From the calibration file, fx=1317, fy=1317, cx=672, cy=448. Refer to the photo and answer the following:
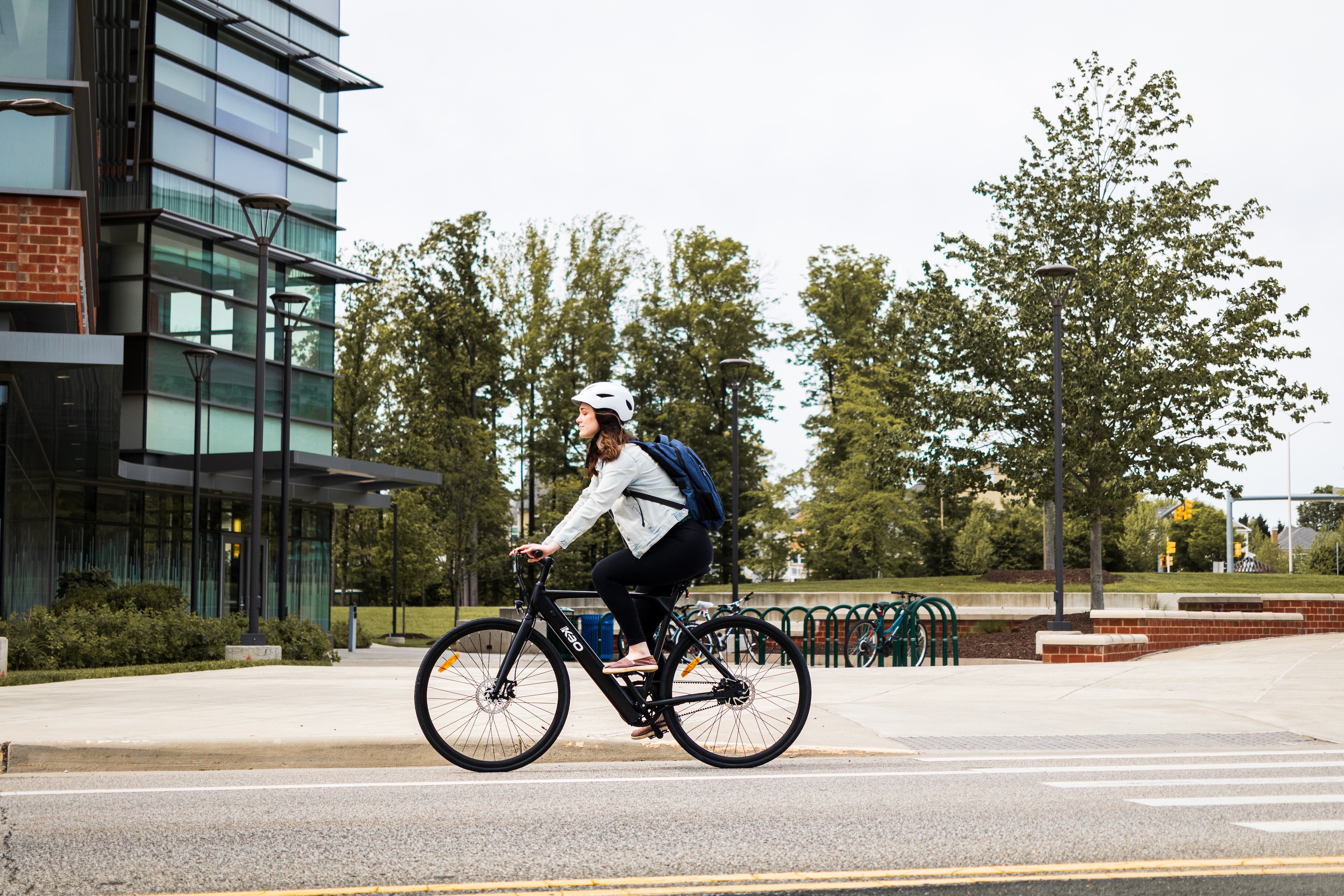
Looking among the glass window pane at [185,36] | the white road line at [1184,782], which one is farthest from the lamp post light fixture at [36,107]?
the glass window pane at [185,36]

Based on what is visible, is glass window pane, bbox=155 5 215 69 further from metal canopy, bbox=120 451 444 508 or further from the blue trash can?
the blue trash can

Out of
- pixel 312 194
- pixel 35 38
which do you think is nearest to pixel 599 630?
pixel 35 38

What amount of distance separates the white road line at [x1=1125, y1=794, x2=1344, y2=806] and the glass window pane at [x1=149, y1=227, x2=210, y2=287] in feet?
105

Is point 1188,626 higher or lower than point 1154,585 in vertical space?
lower

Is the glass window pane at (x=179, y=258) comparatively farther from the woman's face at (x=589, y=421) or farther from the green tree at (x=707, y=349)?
the woman's face at (x=589, y=421)

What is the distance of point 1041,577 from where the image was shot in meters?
38.6

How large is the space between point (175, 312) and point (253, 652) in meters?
17.0

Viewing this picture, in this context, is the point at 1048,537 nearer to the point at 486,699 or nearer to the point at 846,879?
the point at 486,699

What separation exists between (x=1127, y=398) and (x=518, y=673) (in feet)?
66.1

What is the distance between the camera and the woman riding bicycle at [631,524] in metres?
6.78

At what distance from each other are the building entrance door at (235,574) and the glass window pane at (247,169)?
28.4 feet

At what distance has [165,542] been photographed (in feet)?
111

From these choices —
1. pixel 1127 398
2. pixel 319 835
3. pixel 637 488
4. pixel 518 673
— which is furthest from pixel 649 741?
pixel 1127 398

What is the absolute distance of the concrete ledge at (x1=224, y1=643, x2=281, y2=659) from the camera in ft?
64.3
